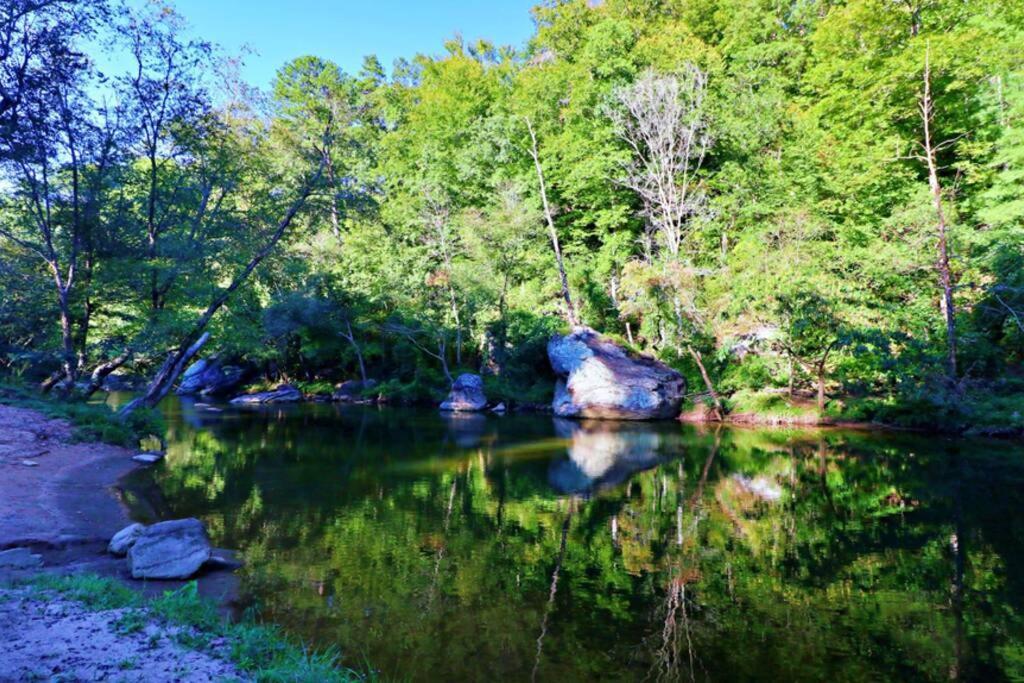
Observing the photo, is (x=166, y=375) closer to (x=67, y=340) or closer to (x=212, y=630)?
(x=67, y=340)

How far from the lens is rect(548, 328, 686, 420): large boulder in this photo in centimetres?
2634

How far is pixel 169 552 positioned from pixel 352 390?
3258 cm

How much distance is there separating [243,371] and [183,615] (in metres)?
41.8

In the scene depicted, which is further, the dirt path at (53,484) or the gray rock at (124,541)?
the dirt path at (53,484)

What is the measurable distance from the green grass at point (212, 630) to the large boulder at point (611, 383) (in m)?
21.6

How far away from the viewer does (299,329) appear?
37.5 meters

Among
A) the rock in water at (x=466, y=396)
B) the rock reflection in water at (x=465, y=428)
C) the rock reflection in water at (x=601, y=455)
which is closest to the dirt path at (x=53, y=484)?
the rock reflection in water at (x=601, y=455)

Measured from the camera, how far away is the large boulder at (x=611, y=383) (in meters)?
26.3

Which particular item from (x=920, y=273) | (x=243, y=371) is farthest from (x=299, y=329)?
(x=920, y=273)

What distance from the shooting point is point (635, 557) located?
342 inches

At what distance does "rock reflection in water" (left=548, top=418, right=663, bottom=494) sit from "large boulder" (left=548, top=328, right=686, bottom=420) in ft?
3.97

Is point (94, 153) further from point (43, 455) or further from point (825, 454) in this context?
point (825, 454)

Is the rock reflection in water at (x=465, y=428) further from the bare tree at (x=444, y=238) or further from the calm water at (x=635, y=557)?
the bare tree at (x=444, y=238)

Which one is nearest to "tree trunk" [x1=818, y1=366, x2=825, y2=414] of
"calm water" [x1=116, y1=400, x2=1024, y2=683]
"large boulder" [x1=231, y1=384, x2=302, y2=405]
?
"calm water" [x1=116, y1=400, x2=1024, y2=683]
